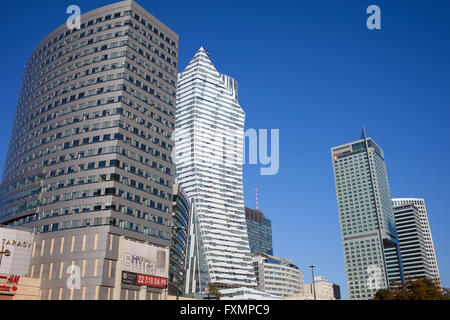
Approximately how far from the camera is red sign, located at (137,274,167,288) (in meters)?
115

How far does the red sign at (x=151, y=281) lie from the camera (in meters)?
115

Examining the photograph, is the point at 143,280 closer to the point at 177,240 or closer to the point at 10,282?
the point at 177,240

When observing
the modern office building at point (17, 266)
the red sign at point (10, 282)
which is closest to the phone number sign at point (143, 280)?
the modern office building at point (17, 266)

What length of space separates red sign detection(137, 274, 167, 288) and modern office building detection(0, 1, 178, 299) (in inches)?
18.4

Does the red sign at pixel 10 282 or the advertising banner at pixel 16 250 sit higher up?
the advertising banner at pixel 16 250

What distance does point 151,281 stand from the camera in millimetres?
117875

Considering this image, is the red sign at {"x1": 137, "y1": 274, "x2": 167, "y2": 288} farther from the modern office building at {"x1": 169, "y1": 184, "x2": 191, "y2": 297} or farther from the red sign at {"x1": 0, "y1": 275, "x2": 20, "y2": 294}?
the red sign at {"x1": 0, "y1": 275, "x2": 20, "y2": 294}

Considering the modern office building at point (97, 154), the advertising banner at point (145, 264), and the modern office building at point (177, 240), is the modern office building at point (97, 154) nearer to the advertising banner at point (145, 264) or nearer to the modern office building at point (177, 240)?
the advertising banner at point (145, 264)

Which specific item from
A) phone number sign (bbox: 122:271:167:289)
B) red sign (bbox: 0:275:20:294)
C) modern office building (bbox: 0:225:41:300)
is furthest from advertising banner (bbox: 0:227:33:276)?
phone number sign (bbox: 122:271:167:289)

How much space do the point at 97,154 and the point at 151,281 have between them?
38.8 m

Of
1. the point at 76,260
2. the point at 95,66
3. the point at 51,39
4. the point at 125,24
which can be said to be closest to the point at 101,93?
the point at 95,66

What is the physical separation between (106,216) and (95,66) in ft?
165

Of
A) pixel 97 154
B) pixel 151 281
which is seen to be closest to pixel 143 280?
pixel 151 281
